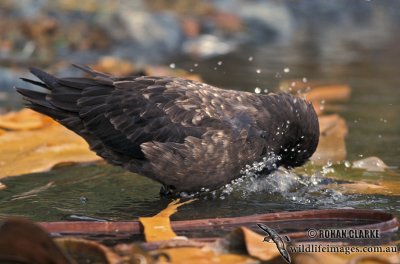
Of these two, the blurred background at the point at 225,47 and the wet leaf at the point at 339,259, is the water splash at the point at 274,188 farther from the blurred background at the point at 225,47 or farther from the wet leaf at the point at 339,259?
the wet leaf at the point at 339,259

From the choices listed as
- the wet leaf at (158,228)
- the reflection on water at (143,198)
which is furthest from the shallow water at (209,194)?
the wet leaf at (158,228)

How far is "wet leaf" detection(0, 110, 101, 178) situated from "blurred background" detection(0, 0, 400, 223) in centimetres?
32

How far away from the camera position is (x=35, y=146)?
7.22 metres

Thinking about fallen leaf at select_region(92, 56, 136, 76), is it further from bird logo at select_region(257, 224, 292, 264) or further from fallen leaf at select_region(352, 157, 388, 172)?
bird logo at select_region(257, 224, 292, 264)

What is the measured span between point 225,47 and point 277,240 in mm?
10719

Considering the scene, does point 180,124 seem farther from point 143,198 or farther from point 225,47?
point 225,47

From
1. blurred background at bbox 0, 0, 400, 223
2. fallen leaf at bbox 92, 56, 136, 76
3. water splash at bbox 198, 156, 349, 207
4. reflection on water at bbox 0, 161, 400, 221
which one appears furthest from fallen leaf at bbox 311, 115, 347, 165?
fallen leaf at bbox 92, 56, 136, 76

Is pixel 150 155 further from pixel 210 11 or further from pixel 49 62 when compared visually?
pixel 210 11

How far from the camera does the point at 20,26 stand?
13445 mm

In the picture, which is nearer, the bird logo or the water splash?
the bird logo

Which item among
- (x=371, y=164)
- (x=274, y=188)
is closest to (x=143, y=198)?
(x=274, y=188)

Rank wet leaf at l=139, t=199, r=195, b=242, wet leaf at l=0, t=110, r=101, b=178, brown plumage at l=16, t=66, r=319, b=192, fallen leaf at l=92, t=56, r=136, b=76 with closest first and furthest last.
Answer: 1. wet leaf at l=139, t=199, r=195, b=242
2. brown plumage at l=16, t=66, r=319, b=192
3. wet leaf at l=0, t=110, r=101, b=178
4. fallen leaf at l=92, t=56, r=136, b=76

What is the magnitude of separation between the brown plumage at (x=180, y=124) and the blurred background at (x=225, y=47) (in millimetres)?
767

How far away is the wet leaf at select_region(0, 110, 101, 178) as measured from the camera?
669 centimetres
